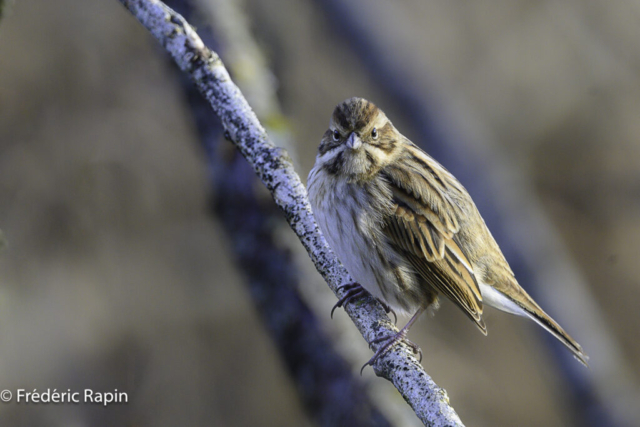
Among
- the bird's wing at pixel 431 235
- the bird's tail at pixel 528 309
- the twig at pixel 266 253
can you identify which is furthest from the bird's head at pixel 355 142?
the bird's tail at pixel 528 309

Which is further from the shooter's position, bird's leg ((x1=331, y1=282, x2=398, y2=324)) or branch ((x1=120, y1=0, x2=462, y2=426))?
bird's leg ((x1=331, y1=282, x2=398, y2=324))

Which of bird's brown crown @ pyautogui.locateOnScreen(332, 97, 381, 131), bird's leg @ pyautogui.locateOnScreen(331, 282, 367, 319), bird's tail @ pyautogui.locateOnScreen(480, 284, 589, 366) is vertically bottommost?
bird's tail @ pyautogui.locateOnScreen(480, 284, 589, 366)

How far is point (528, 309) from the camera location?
3689 millimetres

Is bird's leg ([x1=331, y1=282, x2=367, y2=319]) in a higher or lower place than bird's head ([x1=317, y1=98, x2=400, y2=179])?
lower

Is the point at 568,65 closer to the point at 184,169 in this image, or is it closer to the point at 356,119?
the point at 184,169

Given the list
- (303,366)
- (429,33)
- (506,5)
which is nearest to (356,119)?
(303,366)

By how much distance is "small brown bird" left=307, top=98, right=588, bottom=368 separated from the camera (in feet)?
11.1

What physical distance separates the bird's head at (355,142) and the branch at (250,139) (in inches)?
12.6

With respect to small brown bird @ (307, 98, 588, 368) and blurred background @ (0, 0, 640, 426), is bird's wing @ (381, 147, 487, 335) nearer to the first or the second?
small brown bird @ (307, 98, 588, 368)

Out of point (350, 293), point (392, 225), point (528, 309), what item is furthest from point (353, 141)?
point (528, 309)

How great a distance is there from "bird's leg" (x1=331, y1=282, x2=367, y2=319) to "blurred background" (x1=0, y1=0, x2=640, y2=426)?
1.61 feet

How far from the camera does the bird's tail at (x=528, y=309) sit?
144 inches

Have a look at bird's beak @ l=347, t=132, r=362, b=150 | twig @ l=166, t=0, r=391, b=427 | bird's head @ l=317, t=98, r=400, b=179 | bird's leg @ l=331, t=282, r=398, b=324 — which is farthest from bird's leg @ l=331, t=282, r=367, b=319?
bird's beak @ l=347, t=132, r=362, b=150

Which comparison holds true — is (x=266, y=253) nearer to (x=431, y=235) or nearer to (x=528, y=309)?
(x=431, y=235)
